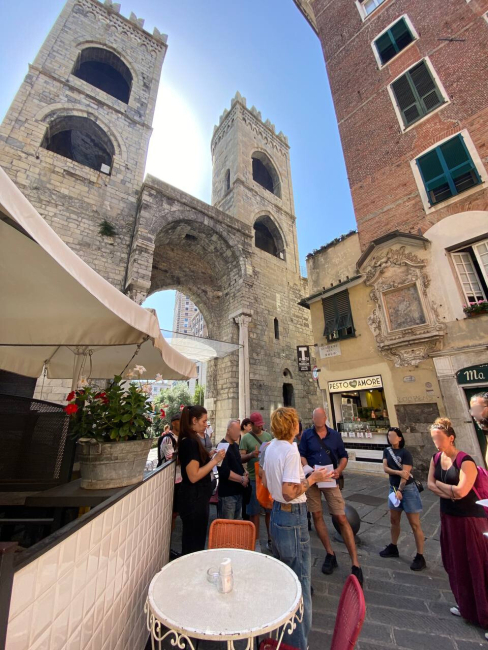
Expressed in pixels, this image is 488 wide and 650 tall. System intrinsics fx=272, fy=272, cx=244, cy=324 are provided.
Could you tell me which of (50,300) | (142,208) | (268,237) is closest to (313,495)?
(50,300)

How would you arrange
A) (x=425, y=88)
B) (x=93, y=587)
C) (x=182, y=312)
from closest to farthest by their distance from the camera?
1. (x=93, y=587)
2. (x=425, y=88)
3. (x=182, y=312)

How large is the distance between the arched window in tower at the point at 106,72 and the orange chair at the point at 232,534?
18613 millimetres

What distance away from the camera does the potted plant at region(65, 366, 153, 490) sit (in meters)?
1.94

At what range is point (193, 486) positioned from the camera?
8.86 ft

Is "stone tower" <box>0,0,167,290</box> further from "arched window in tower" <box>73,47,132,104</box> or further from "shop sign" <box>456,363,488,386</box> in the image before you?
"shop sign" <box>456,363,488,386</box>

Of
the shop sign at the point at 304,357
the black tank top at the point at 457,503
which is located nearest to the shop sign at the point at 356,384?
the shop sign at the point at 304,357

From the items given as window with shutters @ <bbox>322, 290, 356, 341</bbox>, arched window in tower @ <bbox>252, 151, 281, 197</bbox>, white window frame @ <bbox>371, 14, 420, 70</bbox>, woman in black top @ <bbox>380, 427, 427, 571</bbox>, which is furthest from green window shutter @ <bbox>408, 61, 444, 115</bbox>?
woman in black top @ <bbox>380, 427, 427, 571</bbox>

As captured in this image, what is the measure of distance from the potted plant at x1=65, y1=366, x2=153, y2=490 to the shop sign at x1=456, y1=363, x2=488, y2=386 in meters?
7.51

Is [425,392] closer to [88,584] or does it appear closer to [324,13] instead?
[88,584]

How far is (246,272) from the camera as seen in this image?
1349 centimetres

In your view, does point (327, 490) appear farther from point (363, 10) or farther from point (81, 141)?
point (363, 10)

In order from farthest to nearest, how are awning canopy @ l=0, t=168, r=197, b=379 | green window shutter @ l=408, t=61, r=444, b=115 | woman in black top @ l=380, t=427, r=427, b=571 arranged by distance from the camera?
green window shutter @ l=408, t=61, r=444, b=115
woman in black top @ l=380, t=427, r=427, b=571
awning canopy @ l=0, t=168, r=197, b=379

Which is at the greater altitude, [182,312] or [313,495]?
[182,312]

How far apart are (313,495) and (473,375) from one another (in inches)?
221
